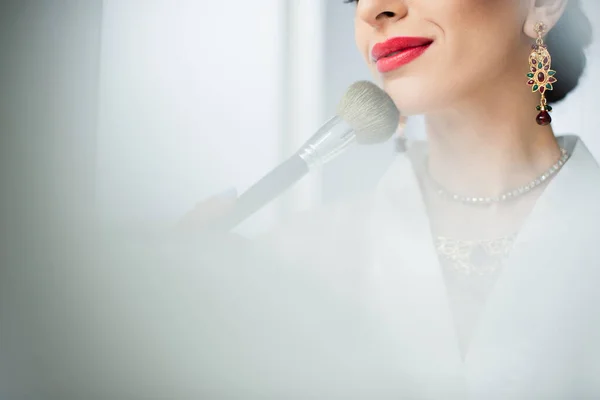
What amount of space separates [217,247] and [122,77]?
0.67ft

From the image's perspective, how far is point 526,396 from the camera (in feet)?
1.93

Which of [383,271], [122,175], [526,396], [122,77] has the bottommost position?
[526,396]

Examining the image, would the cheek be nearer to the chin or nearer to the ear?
the chin

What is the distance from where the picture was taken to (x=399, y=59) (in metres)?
0.62

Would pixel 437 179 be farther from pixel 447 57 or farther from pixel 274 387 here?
pixel 274 387

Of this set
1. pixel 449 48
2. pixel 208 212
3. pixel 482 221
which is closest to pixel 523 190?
pixel 482 221

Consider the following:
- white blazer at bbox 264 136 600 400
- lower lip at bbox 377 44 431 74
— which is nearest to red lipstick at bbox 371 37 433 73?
lower lip at bbox 377 44 431 74

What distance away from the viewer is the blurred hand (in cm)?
66

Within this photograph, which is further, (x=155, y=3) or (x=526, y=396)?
(x=155, y=3)

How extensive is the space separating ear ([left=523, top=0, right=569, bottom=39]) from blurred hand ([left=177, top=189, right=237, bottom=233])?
33 cm

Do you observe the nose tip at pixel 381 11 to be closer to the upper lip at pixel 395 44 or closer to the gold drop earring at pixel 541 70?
the upper lip at pixel 395 44

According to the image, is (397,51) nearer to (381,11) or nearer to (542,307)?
(381,11)

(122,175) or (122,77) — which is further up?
(122,77)

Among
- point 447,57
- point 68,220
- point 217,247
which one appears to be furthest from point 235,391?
point 447,57
